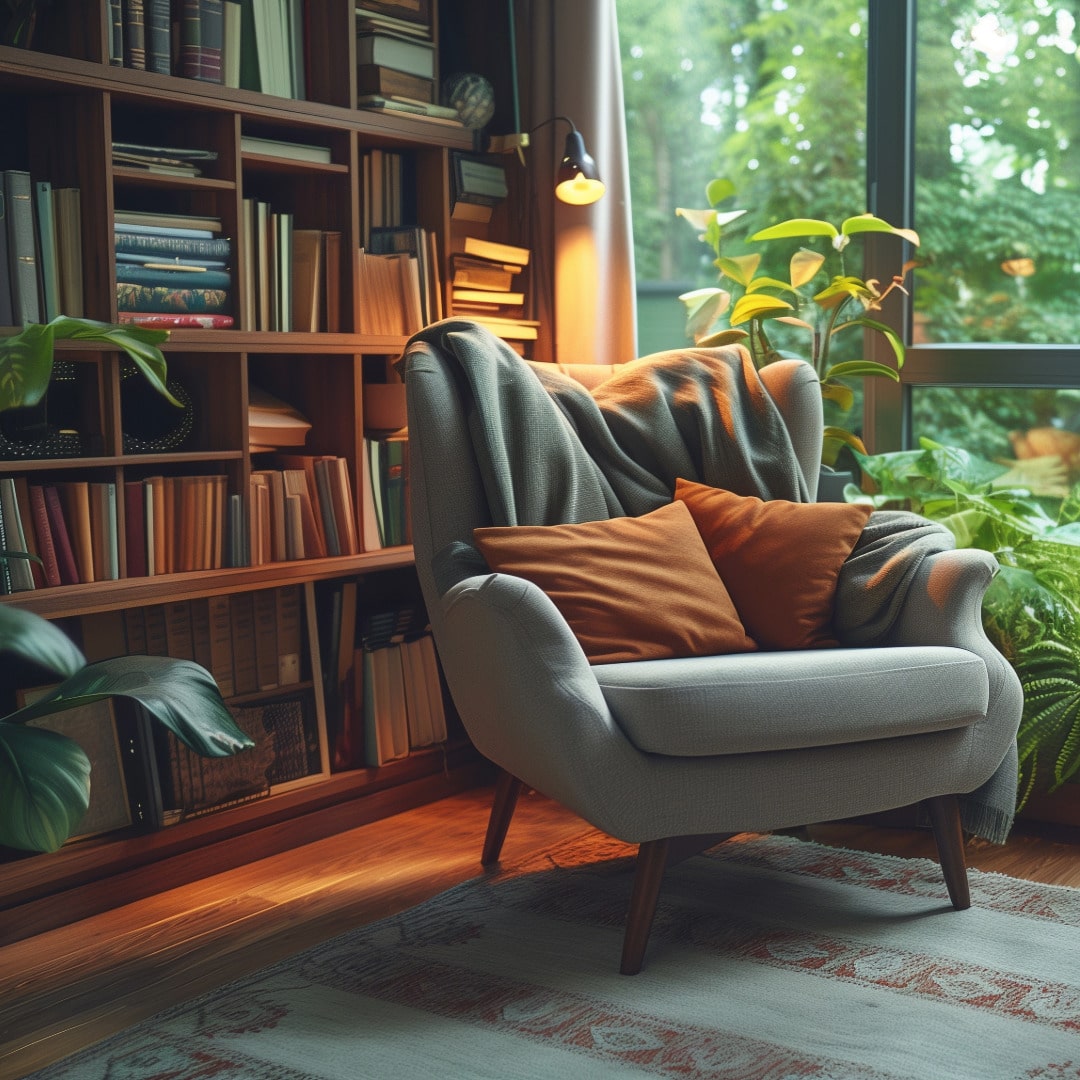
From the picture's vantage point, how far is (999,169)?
3.30 metres

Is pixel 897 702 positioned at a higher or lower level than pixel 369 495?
lower

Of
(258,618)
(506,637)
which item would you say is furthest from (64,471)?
(506,637)

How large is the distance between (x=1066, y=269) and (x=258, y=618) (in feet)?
6.75

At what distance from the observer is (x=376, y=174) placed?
3062mm

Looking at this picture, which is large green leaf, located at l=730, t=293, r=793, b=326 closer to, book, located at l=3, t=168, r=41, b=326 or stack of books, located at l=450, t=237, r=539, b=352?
stack of books, located at l=450, t=237, r=539, b=352

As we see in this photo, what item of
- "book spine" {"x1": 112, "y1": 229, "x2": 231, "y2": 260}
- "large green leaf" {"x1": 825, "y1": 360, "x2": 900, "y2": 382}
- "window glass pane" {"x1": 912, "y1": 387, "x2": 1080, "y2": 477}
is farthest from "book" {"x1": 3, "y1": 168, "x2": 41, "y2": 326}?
"window glass pane" {"x1": 912, "y1": 387, "x2": 1080, "y2": 477}

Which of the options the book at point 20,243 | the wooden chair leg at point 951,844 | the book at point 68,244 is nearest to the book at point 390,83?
the book at point 68,244

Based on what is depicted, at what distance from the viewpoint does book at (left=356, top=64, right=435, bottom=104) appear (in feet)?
9.71

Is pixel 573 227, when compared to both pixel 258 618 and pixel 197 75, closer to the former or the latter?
pixel 197 75

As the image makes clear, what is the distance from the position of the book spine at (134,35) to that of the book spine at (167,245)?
0.98 ft

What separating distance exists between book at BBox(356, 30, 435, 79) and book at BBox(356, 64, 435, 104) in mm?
10

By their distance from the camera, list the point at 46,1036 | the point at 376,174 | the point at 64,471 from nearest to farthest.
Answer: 1. the point at 46,1036
2. the point at 64,471
3. the point at 376,174

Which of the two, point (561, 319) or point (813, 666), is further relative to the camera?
point (561, 319)

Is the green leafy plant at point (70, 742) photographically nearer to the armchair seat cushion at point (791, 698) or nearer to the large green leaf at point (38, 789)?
the large green leaf at point (38, 789)
